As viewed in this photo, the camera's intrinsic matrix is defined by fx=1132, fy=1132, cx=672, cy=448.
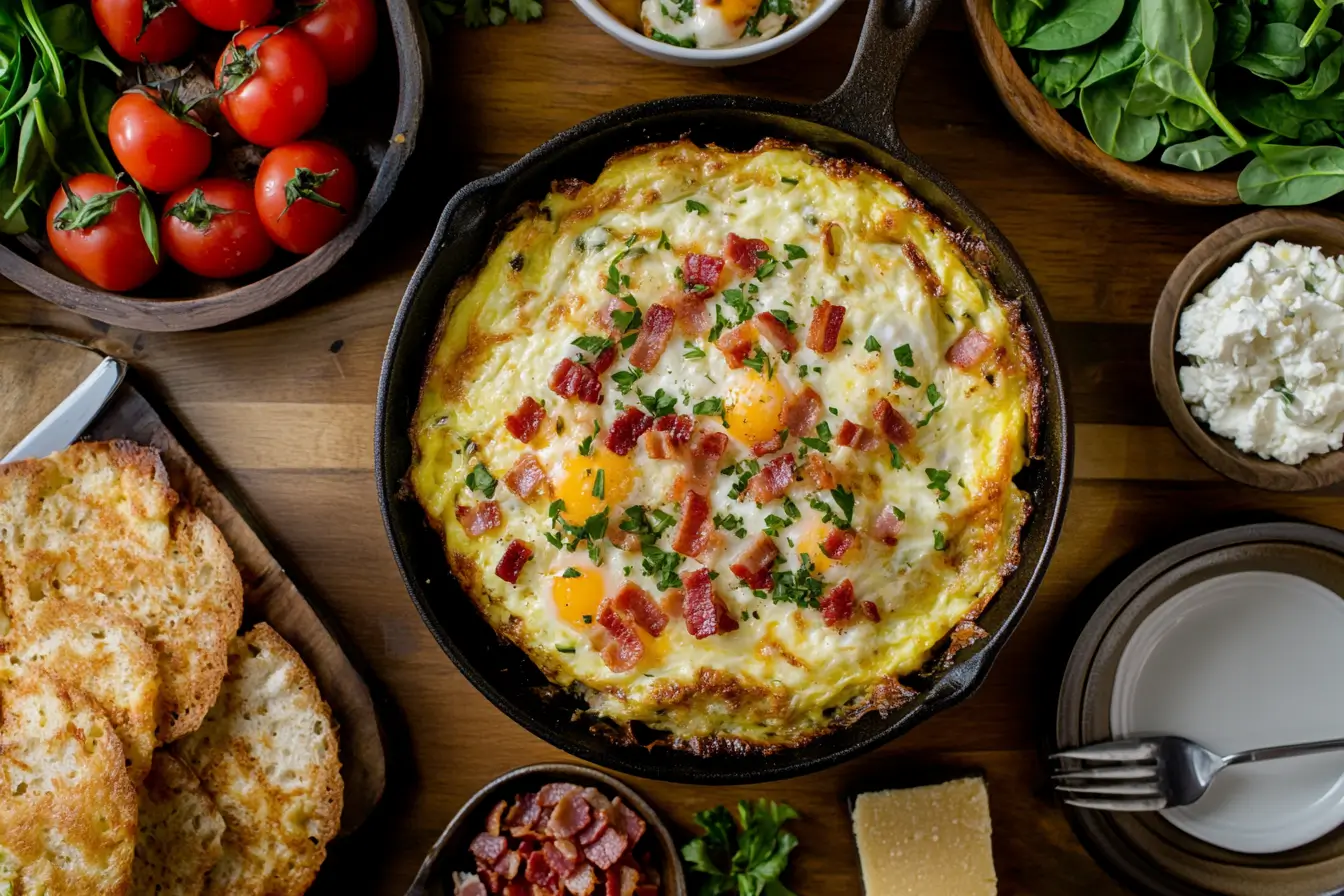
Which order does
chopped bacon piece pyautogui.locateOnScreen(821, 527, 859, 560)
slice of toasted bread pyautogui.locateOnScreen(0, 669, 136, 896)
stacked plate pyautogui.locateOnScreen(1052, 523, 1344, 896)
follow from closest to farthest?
chopped bacon piece pyautogui.locateOnScreen(821, 527, 859, 560)
slice of toasted bread pyautogui.locateOnScreen(0, 669, 136, 896)
stacked plate pyautogui.locateOnScreen(1052, 523, 1344, 896)

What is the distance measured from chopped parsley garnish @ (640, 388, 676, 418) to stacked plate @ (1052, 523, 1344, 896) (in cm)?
156

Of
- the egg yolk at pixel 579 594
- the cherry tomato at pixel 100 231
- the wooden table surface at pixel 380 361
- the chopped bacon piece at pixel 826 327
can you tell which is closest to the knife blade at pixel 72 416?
A: the wooden table surface at pixel 380 361

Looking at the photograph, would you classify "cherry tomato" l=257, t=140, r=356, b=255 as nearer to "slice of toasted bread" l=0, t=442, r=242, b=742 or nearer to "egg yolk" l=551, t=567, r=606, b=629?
"slice of toasted bread" l=0, t=442, r=242, b=742

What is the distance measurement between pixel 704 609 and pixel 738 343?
74cm

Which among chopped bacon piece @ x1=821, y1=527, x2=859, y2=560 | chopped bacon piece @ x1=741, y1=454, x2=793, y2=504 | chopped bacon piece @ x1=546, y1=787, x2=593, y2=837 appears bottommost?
chopped bacon piece @ x1=546, y1=787, x2=593, y2=837

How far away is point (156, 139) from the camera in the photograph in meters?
3.43

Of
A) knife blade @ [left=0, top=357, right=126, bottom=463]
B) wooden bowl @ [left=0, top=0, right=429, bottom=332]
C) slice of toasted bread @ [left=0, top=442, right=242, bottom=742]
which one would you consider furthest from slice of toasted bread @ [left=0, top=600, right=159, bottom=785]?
wooden bowl @ [left=0, top=0, right=429, bottom=332]

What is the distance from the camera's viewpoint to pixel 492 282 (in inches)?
127

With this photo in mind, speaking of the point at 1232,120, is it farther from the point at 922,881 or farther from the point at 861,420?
the point at 922,881

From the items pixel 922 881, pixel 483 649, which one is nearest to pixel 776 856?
pixel 922 881

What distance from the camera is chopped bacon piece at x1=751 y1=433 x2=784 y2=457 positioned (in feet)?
10.2

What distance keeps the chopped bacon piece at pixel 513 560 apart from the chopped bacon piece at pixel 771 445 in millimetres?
696

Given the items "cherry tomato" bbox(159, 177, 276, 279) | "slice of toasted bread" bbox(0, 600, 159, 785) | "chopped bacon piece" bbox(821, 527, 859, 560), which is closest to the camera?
"chopped bacon piece" bbox(821, 527, 859, 560)

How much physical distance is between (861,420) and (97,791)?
7.97 ft
